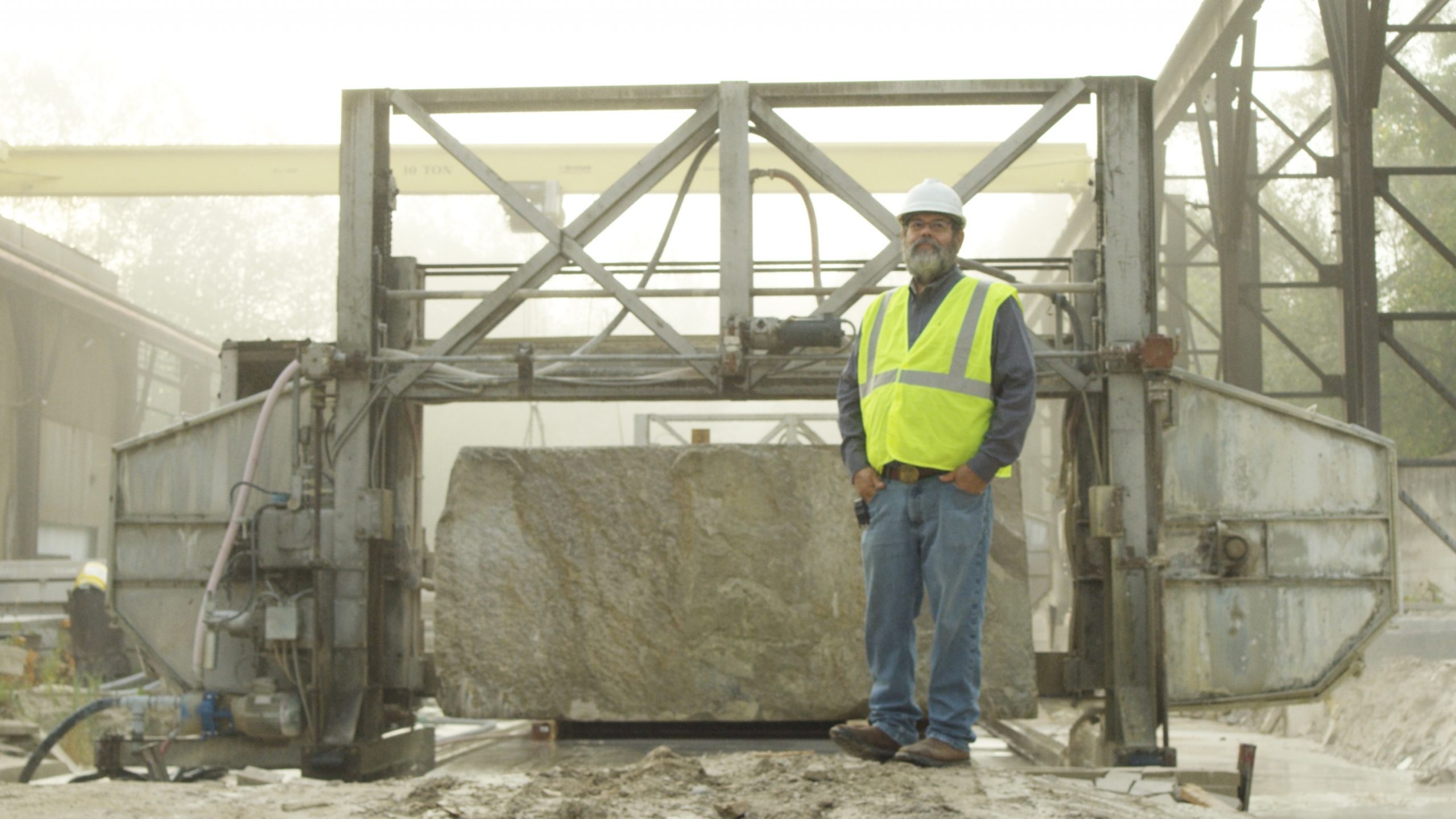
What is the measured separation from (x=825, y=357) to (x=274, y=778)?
10.5ft

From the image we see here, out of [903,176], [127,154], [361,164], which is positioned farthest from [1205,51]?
[127,154]

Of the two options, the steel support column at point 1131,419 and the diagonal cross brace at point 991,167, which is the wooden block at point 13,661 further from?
the steel support column at point 1131,419

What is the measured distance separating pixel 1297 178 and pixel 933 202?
40.2 feet

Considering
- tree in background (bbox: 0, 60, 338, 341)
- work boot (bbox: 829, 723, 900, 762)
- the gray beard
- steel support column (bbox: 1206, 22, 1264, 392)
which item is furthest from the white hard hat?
tree in background (bbox: 0, 60, 338, 341)

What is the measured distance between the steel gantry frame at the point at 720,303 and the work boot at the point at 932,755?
7.83 ft

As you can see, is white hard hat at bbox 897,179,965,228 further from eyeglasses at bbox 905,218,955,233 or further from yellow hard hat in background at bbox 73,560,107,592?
yellow hard hat in background at bbox 73,560,107,592

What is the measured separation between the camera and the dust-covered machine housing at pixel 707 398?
7.26 meters

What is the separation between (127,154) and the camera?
75.7 ft

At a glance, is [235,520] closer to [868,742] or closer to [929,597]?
[868,742]

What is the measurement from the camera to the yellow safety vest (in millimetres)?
5168

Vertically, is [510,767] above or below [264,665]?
below

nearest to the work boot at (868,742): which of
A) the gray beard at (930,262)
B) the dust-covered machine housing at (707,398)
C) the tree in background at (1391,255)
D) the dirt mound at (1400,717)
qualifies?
the gray beard at (930,262)

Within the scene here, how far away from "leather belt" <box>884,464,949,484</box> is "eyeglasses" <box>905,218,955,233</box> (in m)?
0.84

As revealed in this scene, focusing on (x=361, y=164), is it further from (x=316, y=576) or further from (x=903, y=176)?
(x=903, y=176)
